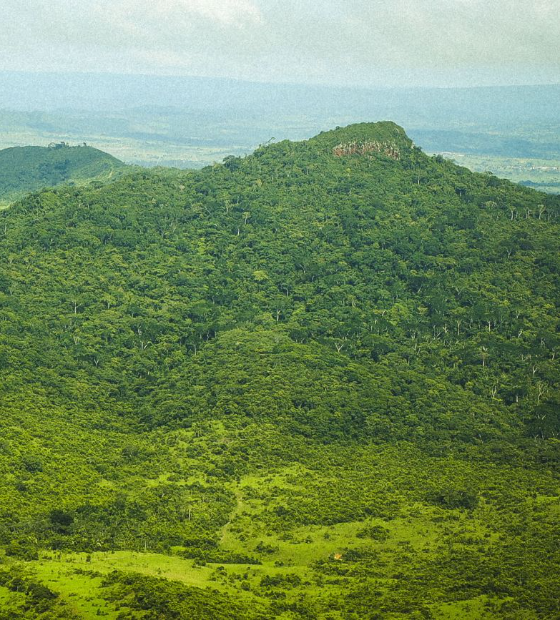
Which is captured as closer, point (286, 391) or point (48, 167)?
point (286, 391)

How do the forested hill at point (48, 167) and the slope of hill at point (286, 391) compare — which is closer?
the slope of hill at point (286, 391)

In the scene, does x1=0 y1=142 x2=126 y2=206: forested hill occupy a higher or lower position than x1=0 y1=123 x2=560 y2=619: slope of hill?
higher

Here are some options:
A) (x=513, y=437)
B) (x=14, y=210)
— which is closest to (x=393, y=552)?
(x=513, y=437)

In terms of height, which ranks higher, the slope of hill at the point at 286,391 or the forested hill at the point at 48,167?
the forested hill at the point at 48,167

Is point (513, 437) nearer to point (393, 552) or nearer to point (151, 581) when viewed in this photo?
point (393, 552)

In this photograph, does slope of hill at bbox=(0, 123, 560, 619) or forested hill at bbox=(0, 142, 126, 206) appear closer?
slope of hill at bbox=(0, 123, 560, 619)
